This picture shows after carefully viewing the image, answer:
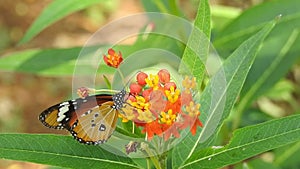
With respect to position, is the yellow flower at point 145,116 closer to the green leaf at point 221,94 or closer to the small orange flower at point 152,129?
the small orange flower at point 152,129

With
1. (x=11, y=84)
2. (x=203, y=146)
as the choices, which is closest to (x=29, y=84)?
(x=11, y=84)

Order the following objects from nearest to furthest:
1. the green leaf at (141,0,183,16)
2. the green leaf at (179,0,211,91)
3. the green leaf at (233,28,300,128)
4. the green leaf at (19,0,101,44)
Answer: the green leaf at (179,0,211,91)
the green leaf at (19,0,101,44)
the green leaf at (141,0,183,16)
the green leaf at (233,28,300,128)

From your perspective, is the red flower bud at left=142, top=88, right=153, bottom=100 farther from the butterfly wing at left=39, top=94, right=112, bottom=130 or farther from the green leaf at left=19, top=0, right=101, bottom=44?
the green leaf at left=19, top=0, right=101, bottom=44

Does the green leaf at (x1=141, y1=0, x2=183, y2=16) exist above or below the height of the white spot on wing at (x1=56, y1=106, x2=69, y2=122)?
above

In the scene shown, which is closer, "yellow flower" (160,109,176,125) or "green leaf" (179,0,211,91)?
"yellow flower" (160,109,176,125)

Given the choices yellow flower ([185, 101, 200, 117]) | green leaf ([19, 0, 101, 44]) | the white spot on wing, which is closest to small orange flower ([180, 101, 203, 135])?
yellow flower ([185, 101, 200, 117])

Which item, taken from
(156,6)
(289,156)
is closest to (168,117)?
(156,6)
